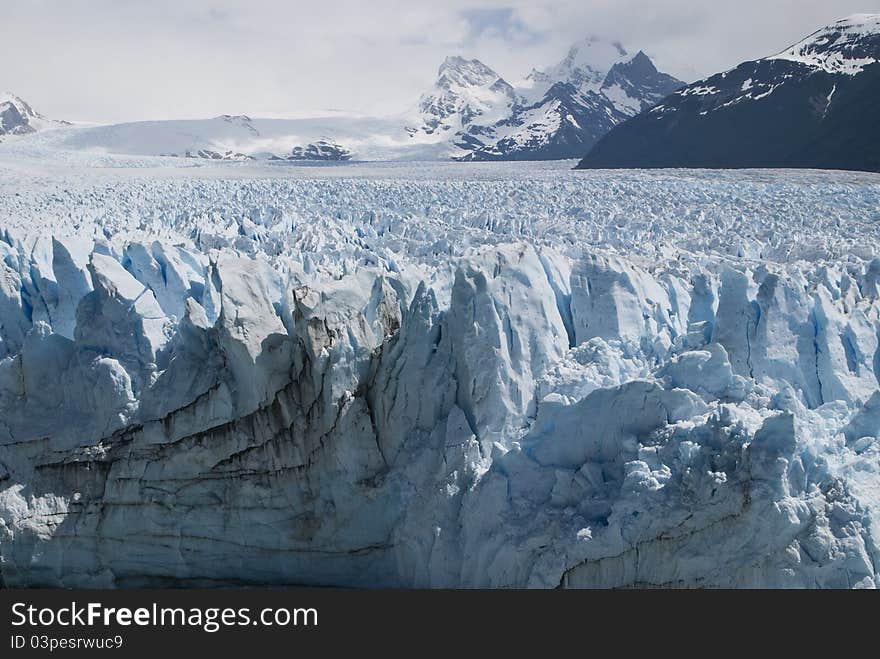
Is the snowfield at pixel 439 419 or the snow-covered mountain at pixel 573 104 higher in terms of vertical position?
the snow-covered mountain at pixel 573 104

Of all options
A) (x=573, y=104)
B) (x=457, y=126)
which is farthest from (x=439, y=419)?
(x=573, y=104)

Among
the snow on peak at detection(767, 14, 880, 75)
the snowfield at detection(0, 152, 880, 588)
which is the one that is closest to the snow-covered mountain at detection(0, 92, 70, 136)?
the snow on peak at detection(767, 14, 880, 75)

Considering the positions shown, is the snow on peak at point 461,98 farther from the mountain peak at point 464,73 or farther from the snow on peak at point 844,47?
the snow on peak at point 844,47

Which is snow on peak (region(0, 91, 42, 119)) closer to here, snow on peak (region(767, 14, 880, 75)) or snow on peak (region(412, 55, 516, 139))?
snow on peak (region(412, 55, 516, 139))

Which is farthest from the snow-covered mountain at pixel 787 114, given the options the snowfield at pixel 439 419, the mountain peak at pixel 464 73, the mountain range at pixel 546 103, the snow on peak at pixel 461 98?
the mountain peak at pixel 464 73

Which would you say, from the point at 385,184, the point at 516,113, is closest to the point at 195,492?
the point at 385,184

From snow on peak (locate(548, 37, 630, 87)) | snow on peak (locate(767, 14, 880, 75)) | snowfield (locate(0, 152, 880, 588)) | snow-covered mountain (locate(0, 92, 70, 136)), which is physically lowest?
snowfield (locate(0, 152, 880, 588))
